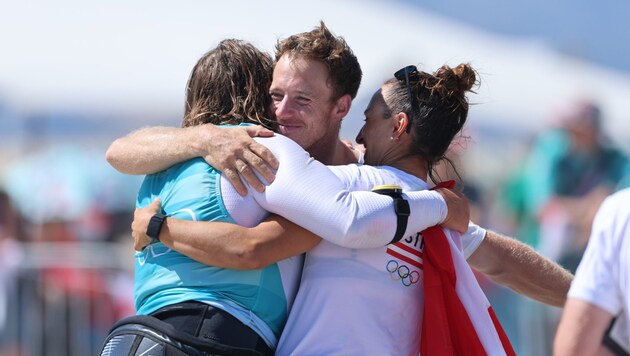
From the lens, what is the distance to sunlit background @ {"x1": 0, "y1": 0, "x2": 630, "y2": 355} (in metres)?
7.09

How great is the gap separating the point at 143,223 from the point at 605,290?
125 cm

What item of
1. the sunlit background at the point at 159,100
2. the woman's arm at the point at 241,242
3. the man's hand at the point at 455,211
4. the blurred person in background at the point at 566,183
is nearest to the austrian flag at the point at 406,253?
the man's hand at the point at 455,211

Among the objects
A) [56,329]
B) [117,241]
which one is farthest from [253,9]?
[56,329]

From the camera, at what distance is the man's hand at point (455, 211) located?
2.80 metres

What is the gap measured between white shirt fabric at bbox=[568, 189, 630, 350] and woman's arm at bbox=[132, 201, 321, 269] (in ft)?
2.42

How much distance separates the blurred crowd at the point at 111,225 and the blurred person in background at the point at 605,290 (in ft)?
12.3

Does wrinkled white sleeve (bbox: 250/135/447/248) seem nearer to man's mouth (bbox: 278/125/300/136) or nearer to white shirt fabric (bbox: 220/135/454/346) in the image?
white shirt fabric (bbox: 220/135/454/346)

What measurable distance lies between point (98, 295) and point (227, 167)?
468 cm

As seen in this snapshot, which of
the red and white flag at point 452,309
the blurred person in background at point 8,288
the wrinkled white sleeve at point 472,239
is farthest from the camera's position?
the blurred person in background at point 8,288

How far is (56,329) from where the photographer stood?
715 centimetres

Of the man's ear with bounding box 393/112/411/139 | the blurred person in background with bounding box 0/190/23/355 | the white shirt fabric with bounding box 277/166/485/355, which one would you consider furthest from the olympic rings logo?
the blurred person in background with bounding box 0/190/23/355

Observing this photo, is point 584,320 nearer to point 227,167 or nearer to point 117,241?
point 227,167

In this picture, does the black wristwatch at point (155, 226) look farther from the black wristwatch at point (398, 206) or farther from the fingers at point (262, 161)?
the black wristwatch at point (398, 206)

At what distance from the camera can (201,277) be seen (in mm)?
2652
